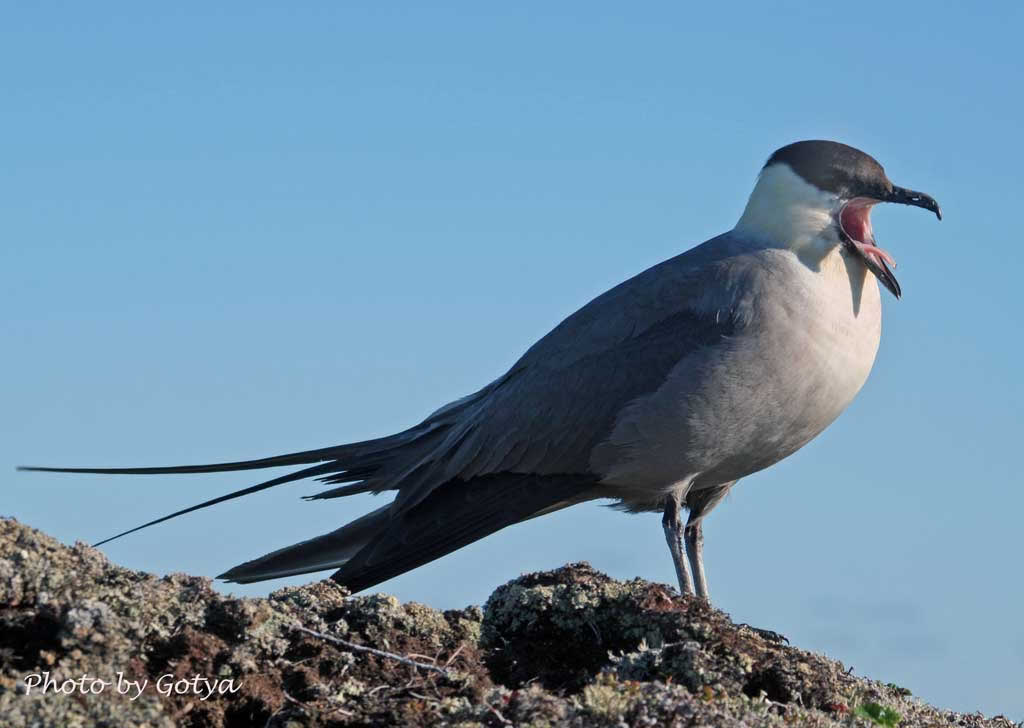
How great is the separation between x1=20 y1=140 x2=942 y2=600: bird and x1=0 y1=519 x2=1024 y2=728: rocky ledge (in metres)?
1.22

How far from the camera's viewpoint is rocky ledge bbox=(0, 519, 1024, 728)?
343cm

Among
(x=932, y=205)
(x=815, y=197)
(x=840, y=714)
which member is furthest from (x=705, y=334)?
(x=840, y=714)

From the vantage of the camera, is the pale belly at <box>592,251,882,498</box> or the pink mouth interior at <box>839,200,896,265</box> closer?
the pale belly at <box>592,251,882,498</box>

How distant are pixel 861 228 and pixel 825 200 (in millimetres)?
284

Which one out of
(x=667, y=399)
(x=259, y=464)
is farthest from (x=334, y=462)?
(x=667, y=399)

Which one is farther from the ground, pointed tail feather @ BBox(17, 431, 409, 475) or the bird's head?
the bird's head

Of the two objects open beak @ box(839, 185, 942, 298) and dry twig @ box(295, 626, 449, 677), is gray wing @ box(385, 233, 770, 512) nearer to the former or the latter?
open beak @ box(839, 185, 942, 298)

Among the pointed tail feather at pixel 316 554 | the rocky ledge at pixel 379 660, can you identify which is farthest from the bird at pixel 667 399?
the rocky ledge at pixel 379 660

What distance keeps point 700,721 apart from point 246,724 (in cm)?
135

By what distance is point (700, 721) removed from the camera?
3.41m

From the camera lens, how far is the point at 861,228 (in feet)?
21.4

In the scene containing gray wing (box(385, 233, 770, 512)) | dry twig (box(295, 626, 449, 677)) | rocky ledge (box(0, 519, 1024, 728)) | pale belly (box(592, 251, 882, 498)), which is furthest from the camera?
gray wing (box(385, 233, 770, 512))

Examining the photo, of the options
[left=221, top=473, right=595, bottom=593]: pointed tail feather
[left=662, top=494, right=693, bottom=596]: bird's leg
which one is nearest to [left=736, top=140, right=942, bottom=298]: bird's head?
[left=662, top=494, right=693, bottom=596]: bird's leg

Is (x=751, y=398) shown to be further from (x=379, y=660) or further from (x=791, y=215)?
(x=379, y=660)
